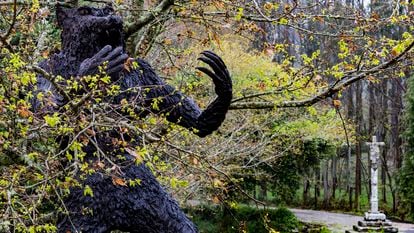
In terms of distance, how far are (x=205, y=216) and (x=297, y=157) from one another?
3028 mm

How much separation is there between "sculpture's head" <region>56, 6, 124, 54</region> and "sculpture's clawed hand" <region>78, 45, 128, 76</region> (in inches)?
7.7

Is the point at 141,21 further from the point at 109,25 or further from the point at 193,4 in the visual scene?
the point at 109,25

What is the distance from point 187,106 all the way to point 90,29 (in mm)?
641

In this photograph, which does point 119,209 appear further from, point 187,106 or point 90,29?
point 90,29

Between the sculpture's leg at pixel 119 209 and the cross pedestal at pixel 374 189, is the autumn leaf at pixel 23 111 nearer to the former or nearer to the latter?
the sculpture's leg at pixel 119 209

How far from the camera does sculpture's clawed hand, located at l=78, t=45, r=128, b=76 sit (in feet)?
8.52

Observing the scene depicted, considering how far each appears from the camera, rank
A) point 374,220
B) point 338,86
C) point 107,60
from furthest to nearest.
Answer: point 374,220
point 338,86
point 107,60

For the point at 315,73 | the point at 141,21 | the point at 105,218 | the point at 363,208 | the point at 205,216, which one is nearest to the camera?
the point at 105,218

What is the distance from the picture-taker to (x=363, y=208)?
2030cm

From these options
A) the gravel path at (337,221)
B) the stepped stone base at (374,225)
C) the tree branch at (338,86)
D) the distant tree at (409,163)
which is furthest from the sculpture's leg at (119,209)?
the distant tree at (409,163)

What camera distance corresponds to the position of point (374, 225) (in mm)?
13906

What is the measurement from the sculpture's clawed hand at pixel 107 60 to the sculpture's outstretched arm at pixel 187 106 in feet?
1.07

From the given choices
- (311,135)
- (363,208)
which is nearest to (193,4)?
(311,135)

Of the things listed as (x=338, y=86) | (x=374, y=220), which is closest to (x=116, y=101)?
(x=338, y=86)
